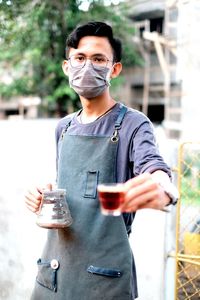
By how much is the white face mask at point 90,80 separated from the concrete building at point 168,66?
9673mm

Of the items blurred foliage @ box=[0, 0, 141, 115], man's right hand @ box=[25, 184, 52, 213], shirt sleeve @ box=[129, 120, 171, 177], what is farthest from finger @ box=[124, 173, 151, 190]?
blurred foliage @ box=[0, 0, 141, 115]

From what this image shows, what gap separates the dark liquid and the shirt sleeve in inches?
15.4

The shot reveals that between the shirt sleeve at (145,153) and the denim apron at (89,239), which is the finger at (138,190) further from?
the denim apron at (89,239)

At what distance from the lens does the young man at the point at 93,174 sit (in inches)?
75.8

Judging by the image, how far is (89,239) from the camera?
1.96 m

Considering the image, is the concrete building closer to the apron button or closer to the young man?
the young man

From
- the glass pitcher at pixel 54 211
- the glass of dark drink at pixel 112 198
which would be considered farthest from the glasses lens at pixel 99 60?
the glass of dark drink at pixel 112 198

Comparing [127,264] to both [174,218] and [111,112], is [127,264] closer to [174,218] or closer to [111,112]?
[111,112]

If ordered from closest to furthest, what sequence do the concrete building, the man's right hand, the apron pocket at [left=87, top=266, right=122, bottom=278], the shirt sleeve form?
1. the shirt sleeve
2. the apron pocket at [left=87, top=266, right=122, bottom=278]
3. the man's right hand
4. the concrete building

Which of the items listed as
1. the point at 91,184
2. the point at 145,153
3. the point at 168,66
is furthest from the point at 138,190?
the point at 168,66

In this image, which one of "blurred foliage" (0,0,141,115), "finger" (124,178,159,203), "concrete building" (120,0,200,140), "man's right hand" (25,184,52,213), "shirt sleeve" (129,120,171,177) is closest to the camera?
"finger" (124,178,159,203)

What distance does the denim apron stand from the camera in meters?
1.93

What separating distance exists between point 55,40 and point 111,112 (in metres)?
10.8

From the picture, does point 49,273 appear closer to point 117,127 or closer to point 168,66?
point 117,127
